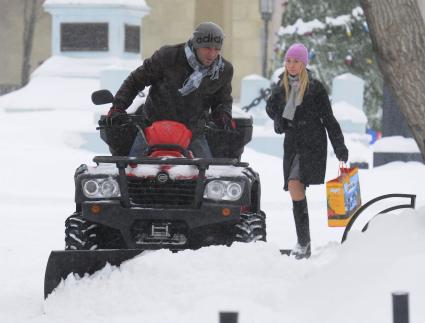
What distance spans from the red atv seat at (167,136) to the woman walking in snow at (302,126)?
2026mm

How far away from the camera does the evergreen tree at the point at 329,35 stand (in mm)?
29938

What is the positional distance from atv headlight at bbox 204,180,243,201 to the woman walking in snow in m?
2.15

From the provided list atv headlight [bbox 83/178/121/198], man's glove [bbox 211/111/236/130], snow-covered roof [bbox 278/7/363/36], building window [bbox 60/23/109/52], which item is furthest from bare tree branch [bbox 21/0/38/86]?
atv headlight [bbox 83/178/121/198]

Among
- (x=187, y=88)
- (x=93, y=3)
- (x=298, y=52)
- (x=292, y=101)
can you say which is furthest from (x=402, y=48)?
(x=93, y=3)

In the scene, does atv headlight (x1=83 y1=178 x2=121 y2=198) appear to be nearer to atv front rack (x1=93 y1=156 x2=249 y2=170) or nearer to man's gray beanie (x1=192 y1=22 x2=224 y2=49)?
atv front rack (x1=93 y1=156 x2=249 y2=170)

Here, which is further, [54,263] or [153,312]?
[54,263]

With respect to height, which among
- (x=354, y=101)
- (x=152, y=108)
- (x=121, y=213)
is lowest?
(x=121, y=213)

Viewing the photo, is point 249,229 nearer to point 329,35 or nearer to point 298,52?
point 298,52

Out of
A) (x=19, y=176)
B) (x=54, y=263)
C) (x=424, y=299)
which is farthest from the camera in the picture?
(x=19, y=176)

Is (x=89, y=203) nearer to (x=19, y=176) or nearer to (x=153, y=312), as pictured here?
(x=153, y=312)

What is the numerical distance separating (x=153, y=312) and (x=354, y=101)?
66.9ft

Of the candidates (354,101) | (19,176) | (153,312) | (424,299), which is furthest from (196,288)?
(354,101)

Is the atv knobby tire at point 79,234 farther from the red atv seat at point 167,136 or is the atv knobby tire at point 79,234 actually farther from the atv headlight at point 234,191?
the atv headlight at point 234,191

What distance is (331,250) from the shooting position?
8352mm
